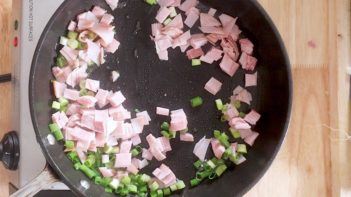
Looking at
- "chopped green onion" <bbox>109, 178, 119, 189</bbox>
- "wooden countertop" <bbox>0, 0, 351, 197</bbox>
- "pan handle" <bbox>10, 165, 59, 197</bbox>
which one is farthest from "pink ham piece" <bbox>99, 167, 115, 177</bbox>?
"wooden countertop" <bbox>0, 0, 351, 197</bbox>

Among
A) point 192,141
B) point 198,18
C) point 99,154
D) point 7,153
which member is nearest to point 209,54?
point 198,18

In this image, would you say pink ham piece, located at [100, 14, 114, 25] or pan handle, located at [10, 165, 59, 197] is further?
pink ham piece, located at [100, 14, 114, 25]

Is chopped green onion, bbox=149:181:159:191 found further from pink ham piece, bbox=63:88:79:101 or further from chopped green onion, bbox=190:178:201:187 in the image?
pink ham piece, bbox=63:88:79:101

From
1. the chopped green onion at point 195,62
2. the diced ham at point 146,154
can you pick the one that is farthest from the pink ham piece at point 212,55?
the diced ham at point 146,154

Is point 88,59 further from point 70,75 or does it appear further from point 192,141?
point 192,141

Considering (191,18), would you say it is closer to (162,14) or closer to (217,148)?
(162,14)
